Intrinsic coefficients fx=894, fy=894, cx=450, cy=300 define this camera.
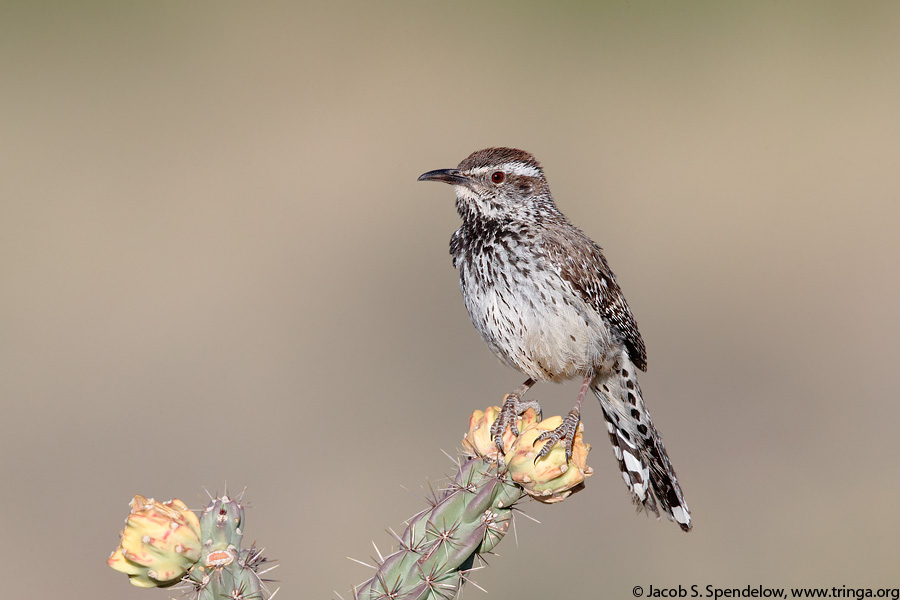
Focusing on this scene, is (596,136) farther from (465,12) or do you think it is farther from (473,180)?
(473,180)

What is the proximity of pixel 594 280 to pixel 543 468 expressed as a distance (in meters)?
1.16

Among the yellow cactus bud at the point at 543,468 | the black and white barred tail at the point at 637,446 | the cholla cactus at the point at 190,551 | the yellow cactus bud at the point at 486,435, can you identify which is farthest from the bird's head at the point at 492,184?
the cholla cactus at the point at 190,551

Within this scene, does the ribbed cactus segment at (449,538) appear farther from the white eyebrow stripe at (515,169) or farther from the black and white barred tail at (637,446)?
the white eyebrow stripe at (515,169)

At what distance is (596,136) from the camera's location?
8.27 metres

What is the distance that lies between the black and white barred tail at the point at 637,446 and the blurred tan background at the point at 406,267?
6.45 ft

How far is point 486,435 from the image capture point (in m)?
2.27

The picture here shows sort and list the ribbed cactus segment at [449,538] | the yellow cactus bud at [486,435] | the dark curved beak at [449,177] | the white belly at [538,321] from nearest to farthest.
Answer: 1. the ribbed cactus segment at [449,538]
2. the yellow cactus bud at [486,435]
3. the white belly at [538,321]
4. the dark curved beak at [449,177]

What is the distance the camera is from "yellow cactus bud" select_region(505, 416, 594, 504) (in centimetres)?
214

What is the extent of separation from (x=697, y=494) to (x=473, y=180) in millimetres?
3241

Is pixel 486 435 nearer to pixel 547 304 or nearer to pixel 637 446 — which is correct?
pixel 547 304

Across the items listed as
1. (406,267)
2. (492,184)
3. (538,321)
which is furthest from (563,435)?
(406,267)

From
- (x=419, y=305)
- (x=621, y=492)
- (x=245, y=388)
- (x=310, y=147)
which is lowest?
(x=621, y=492)

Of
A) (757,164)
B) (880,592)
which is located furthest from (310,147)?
(880,592)

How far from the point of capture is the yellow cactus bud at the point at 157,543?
6.23ft
